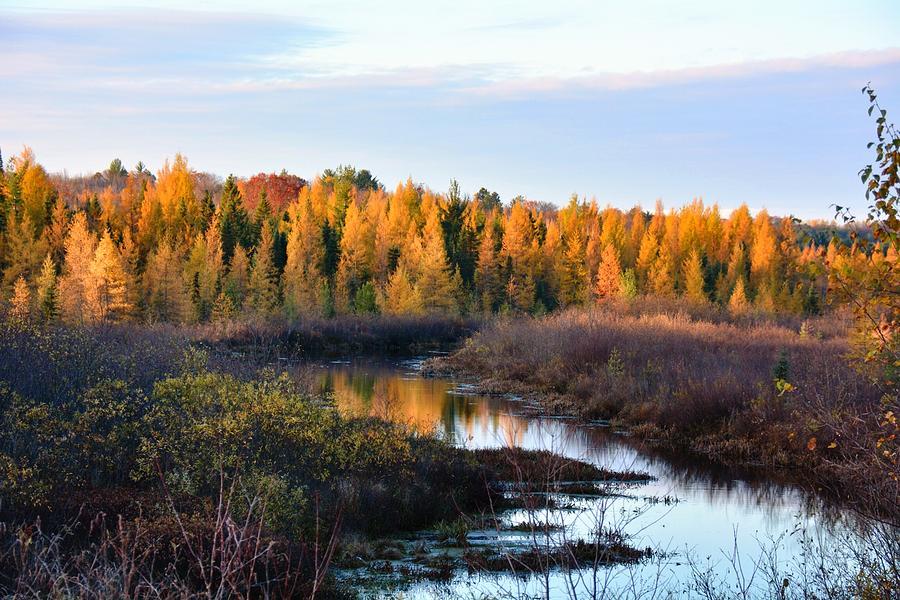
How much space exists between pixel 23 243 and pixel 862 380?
49.0m

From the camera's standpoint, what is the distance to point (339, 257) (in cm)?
6638

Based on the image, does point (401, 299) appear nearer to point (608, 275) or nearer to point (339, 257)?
point (339, 257)

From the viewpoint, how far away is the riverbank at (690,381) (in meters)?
18.8

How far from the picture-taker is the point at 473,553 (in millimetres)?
11586

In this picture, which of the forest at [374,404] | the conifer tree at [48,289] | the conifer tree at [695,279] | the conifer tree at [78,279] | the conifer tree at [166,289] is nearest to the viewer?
the forest at [374,404]

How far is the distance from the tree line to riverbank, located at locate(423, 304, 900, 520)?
736 inches

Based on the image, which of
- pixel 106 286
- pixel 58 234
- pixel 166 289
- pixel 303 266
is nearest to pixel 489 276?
pixel 303 266

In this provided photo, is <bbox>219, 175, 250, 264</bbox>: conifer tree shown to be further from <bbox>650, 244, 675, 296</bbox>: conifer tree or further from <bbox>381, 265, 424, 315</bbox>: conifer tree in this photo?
<bbox>650, 244, 675, 296</bbox>: conifer tree

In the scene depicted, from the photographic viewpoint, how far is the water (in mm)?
10930

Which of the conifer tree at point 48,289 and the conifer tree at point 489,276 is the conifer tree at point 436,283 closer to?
the conifer tree at point 489,276

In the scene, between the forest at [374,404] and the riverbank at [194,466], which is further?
the riverbank at [194,466]

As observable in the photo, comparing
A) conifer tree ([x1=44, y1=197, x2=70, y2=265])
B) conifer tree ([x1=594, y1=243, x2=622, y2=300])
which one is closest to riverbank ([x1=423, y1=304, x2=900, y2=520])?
conifer tree ([x1=594, y1=243, x2=622, y2=300])

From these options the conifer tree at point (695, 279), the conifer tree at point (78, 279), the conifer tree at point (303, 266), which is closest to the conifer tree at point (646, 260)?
the conifer tree at point (695, 279)

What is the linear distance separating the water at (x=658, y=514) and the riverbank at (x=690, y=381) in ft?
2.94
